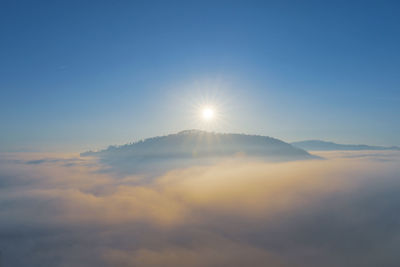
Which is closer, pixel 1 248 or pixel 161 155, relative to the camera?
pixel 1 248

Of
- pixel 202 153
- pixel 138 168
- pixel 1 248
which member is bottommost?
pixel 1 248

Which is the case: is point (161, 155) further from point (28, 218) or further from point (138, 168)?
point (28, 218)

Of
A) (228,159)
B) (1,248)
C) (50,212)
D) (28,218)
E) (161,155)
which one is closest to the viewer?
(1,248)

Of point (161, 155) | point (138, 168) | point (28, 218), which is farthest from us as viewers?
point (161, 155)

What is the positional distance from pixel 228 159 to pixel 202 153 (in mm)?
26375

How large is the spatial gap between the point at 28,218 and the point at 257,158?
15604 cm

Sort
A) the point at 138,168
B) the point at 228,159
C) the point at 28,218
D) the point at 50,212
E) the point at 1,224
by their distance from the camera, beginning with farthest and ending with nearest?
the point at 228,159 → the point at 138,168 → the point at 50,212 → the point at 28,218 → the point at 1,224

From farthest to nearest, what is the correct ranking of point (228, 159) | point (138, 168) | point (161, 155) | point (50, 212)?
1. point (161, 155)
2. point (228, 159)
3. point (138, 168)
4. point (50, 212)

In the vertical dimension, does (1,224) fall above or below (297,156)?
below

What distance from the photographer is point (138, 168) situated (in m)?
164

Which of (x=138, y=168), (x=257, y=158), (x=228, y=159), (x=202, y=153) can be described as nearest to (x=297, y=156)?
(x=257, y=158)

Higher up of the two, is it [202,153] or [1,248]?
[202,153]

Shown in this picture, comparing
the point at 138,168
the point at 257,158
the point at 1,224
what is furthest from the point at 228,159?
the point at 1,224

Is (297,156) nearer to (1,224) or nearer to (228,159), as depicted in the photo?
(228,159)
